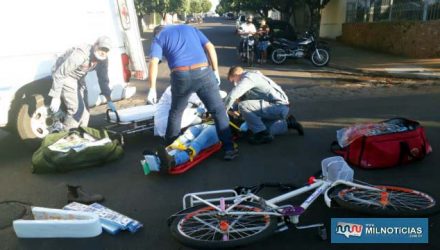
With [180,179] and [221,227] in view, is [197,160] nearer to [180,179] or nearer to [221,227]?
[180,179]

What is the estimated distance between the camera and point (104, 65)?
6098mm

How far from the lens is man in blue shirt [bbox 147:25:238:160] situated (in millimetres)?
4836

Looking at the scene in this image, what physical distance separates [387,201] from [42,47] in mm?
4855

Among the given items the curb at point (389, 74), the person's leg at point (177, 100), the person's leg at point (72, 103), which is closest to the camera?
the person's leg at point (177, 100)

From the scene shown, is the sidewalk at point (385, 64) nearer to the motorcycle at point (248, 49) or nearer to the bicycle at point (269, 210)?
the motorcycle at point (248, 49)

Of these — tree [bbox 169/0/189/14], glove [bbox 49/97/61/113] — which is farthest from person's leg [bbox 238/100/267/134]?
tree [bbox 169/0/189/14]

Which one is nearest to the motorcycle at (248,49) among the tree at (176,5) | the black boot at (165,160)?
the black boot at (165,160)

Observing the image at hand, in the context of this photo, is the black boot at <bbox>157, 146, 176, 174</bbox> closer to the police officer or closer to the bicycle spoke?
the bicycle spoke

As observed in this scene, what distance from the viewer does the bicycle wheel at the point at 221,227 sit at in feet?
9.53

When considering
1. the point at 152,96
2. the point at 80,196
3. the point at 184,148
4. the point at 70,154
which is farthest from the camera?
the point at 152,96

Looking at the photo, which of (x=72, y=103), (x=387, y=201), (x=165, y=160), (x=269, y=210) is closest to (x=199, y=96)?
(x=165, y=160)

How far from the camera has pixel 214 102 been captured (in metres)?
5.04

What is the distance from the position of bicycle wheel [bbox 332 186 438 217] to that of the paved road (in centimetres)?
20

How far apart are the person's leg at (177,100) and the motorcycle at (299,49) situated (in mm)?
9620
